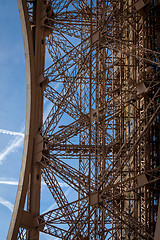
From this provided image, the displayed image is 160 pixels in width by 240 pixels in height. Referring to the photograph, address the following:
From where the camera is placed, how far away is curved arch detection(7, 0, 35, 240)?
17328 millimetres

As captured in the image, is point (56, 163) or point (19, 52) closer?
point (56, 163)

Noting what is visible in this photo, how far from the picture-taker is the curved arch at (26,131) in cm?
1733

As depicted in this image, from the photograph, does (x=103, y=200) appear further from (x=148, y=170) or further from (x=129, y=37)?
(x=129, y=37)

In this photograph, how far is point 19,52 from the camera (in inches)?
1566

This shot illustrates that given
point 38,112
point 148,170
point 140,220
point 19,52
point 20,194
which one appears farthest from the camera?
point 19,52

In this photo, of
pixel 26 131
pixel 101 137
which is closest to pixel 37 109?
pixel 26 131

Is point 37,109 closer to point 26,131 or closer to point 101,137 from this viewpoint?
point 26,131

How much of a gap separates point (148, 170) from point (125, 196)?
2.97 metres

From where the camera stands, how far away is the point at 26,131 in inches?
730

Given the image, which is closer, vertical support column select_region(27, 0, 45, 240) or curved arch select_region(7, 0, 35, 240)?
curved arch select_region(7, 0, 35, 240)

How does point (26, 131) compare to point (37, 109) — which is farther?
point (37, 109)

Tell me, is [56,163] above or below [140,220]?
above

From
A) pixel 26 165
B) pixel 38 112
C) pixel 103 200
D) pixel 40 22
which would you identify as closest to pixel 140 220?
pixel 103 200

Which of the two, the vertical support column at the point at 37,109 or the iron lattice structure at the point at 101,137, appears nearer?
the iron lattice structure at the point at 101,137
